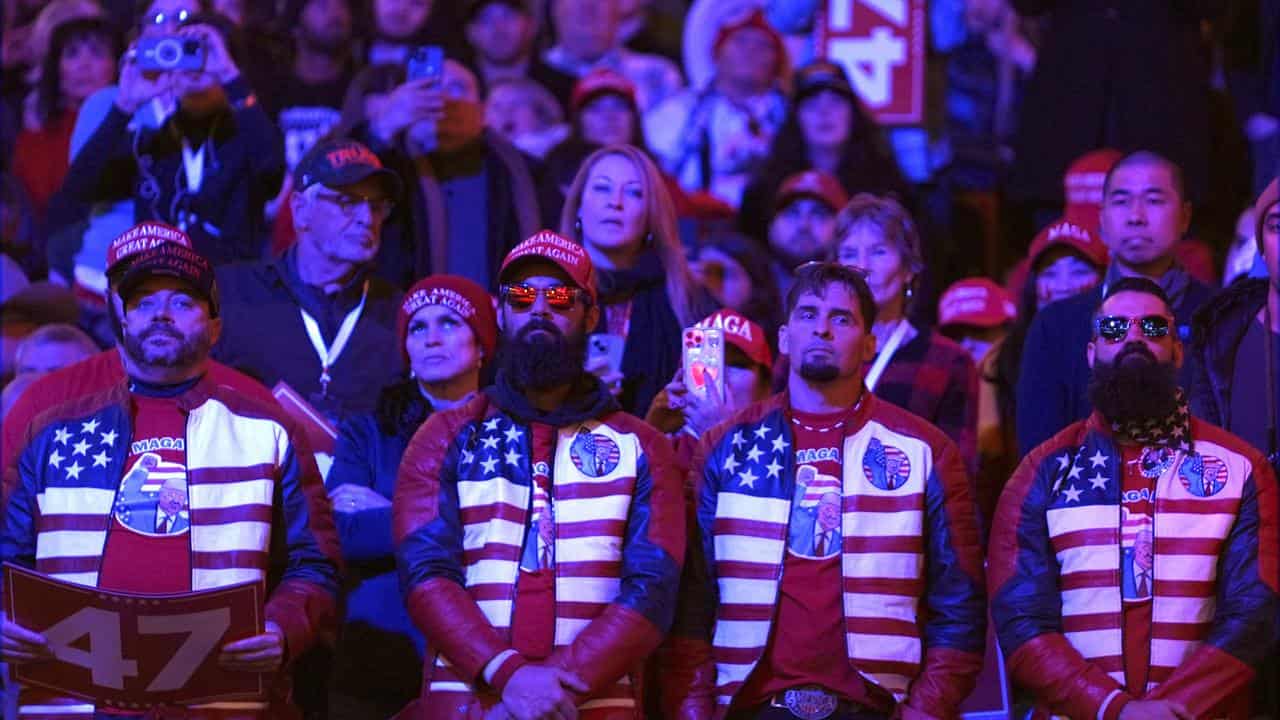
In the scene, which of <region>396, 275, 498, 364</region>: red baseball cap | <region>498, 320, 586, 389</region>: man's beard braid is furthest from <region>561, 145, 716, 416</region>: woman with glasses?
<region>498, 320, 586, 389</region>: man's beard braid

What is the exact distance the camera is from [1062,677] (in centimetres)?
576

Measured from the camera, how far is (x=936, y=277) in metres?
9.81

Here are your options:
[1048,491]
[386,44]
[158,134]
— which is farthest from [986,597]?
[386,44]

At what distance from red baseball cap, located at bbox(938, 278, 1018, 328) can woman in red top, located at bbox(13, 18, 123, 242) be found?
Answer: 191 inches

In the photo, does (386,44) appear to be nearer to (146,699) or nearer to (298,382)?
(298,382)

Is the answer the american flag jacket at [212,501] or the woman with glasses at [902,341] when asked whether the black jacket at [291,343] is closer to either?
the american flag jacket at [212,501]

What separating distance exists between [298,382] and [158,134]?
164 cm

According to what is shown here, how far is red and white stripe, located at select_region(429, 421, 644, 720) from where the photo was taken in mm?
5910

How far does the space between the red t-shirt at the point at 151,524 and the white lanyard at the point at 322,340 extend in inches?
55.8

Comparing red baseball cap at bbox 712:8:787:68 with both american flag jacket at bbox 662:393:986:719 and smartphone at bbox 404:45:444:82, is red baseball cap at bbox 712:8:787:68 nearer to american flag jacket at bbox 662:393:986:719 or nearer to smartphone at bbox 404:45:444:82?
smartphone at bbox 404:45:444:82

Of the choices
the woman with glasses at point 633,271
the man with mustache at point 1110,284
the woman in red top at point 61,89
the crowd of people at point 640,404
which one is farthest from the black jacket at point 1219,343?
the woman in red top at point 61,89

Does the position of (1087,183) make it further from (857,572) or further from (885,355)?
(857,572)

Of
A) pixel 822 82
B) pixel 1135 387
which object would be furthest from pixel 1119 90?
→ pixel 1135 387

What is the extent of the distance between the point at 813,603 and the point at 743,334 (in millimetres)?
1534
